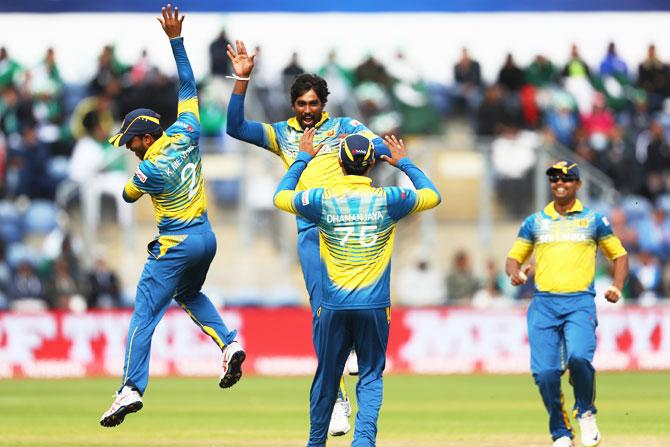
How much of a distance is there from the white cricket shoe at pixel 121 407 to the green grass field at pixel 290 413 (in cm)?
116

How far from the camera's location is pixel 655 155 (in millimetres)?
23531

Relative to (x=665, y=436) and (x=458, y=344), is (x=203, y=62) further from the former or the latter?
(x=665, y=436)

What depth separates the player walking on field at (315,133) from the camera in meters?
10.8

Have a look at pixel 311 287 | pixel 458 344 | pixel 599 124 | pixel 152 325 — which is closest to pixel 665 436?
pixel 311 287

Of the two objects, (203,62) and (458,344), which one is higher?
(203,62)

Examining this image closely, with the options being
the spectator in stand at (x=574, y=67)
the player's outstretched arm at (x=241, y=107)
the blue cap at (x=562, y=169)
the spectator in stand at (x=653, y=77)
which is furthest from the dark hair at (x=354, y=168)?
the spectator in stand at (x=653, y=77)

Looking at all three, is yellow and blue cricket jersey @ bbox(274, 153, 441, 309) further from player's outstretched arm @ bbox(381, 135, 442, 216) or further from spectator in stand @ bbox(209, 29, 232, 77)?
spectator in stand @ bbox(209, 29, 232, 77)

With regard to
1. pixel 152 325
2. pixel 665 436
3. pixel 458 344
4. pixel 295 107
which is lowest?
pixel 458 344

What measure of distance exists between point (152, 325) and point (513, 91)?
14084 mm

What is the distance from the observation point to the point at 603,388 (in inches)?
725

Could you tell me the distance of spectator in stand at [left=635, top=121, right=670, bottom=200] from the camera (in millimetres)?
23375

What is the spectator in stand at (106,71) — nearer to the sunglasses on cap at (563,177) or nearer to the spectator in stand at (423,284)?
the spectator in stand at (423,284)

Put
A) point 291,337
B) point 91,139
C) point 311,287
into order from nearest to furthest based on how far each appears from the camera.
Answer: point 311,287 → point 291,337 → point 91,139

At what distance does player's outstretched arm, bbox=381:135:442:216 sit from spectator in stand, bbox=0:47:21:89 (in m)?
15.2
